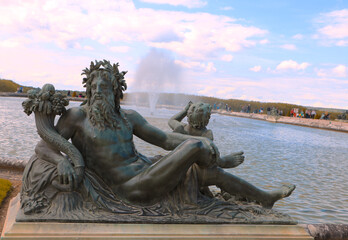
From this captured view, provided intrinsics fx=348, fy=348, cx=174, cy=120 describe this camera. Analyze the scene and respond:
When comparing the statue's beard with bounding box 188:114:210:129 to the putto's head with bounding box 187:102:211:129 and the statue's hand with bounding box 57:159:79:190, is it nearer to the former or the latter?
the putto's head with bounding box 187:102:211:129

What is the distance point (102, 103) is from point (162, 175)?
0.91 meters

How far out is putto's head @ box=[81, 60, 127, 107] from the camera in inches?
134

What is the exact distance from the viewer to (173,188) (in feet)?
11.4

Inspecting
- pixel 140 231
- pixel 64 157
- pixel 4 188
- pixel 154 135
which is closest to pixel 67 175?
pixel 64 157

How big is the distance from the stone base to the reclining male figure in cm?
37

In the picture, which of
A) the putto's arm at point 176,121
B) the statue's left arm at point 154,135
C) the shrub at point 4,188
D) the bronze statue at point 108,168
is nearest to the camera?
the bronze statue at point 108,168

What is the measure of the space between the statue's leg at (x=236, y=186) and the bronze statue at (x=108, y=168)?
12 mm

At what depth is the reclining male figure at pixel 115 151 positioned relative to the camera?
3328mm

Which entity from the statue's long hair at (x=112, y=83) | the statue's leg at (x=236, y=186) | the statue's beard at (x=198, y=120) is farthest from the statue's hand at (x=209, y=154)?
the statue's long hair at (x=112, y=83)

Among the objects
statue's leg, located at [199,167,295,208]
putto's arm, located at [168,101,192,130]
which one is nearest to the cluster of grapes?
putto's arm, located at [168,101,192,130]

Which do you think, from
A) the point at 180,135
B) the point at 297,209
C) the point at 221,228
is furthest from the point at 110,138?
the point at 297,209

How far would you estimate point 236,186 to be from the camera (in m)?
3.67

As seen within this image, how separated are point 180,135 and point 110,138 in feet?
2.47

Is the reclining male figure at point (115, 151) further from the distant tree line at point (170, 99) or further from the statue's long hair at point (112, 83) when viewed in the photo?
the distant tree line at point (170, 99)
